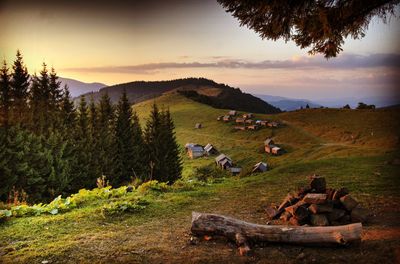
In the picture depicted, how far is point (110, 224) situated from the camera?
8.13 meters

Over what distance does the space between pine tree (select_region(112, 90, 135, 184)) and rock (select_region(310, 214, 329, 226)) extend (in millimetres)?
38024

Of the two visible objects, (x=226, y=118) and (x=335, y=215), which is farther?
(x=226, y=118)

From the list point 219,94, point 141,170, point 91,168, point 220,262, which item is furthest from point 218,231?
point 219,94

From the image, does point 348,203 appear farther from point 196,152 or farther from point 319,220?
point 196,152

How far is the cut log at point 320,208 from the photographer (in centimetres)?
787

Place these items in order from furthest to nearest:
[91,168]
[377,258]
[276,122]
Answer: [276,122]
[91,168]
[377,258]

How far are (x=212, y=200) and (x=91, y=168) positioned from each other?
29.6m

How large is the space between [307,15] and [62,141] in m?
30.1

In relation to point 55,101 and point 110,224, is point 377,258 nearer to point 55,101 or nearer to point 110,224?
point 110,224

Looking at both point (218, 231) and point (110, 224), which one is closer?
point (218, 231)

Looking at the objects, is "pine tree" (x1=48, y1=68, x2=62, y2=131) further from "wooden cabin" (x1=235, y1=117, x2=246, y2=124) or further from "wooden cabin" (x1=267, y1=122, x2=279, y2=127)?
"wooden cabin" (x1=235, y1=117, x2=246, y2=124)

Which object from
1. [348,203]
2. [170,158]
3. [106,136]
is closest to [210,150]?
[170,158]

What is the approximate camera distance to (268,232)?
21.7ft

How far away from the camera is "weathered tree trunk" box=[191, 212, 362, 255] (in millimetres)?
6199
